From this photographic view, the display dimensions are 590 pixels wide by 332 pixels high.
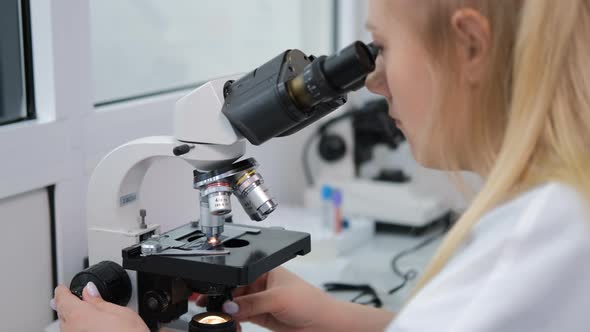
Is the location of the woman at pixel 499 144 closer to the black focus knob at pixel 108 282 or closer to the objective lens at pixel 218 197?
the black focus knob at pixel 108 282

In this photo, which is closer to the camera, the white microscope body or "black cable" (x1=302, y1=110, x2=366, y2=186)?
the white microscope body

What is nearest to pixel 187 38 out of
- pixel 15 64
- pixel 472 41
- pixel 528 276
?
pixel 15 64

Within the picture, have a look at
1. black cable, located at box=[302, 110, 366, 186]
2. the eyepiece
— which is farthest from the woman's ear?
black cable, located at box=[302, 110, 366, 186]

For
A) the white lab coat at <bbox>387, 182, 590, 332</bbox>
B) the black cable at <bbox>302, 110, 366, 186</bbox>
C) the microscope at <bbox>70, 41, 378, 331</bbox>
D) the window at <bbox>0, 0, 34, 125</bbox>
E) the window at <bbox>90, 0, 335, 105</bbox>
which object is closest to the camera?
the white lab coat at <bbox>387, 182, 590, 332</bbox>

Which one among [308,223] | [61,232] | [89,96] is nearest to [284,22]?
[308,223]

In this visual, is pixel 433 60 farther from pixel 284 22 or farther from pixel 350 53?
pixel 284 22

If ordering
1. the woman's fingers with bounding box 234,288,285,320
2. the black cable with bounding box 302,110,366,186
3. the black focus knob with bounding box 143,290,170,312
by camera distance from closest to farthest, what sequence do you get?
the black focus knob with bounding box 143,290,170,312 → the woman's fingers with bounding box 234,288,285,320 → the black cable with bounding box 302,110,366,186

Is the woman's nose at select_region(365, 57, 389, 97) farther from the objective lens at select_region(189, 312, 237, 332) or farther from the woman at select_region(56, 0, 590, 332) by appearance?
the objective lens at select_region(189, 312, 237, 332)

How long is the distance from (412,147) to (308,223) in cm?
95

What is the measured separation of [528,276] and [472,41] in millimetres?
278

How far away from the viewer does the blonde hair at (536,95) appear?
859 millimetres

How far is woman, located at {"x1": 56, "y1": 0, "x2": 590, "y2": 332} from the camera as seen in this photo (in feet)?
2.57

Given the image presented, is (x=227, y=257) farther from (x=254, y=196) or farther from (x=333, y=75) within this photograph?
(x=333, y=75)

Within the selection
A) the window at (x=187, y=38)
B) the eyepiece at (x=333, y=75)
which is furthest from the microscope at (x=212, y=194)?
the window at (x=187, y=38)
